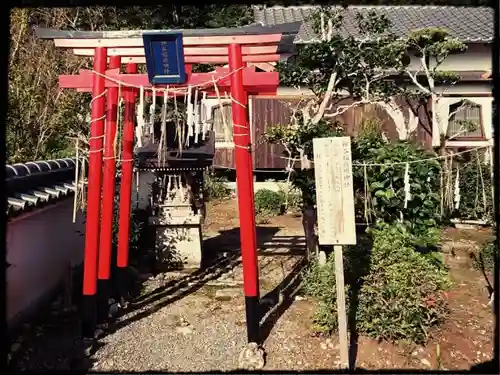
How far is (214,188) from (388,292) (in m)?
10.3

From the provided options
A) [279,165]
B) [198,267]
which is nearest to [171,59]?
[198,267]

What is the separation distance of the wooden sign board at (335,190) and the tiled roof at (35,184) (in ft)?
9.92

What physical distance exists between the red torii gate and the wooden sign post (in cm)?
88

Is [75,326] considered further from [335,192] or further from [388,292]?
[388,292]

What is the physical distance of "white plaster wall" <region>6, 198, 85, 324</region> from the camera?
5273 millimetres

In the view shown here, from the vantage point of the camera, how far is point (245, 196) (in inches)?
204

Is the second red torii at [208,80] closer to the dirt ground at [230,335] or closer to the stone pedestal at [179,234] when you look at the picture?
the dirt ground at [230,335]

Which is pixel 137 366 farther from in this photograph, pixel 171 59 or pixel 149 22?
pixel 149 22

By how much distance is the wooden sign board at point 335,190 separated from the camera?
15.2ft

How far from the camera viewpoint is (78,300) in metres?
6.54

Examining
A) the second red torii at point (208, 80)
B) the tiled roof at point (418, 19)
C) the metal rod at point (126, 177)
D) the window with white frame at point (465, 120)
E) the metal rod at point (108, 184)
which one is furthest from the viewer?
the tiled roof at point (418, 19)

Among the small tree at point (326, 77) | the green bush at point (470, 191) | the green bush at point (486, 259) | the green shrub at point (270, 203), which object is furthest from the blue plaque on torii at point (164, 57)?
the green shrub at point (270, 203)

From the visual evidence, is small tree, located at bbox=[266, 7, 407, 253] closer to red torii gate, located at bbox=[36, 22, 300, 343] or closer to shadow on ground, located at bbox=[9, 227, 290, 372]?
shadow on ground, located at bbox=[9, 227, 290, 372]

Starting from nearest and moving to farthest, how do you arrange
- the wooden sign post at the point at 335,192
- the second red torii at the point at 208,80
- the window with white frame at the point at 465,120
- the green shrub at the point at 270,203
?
1. the wooden sign post at the point at 335,192
2. the second red torii at the point at 208,80
3. the green shrub at the point at 270,203
4. the window with white frame at the point at 465,120
